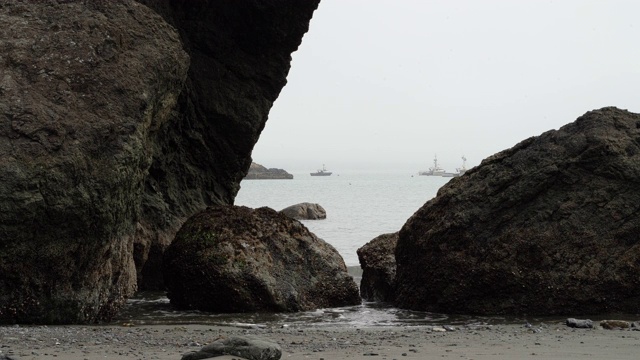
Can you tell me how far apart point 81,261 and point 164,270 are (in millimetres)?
2807

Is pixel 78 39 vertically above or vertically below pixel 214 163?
above

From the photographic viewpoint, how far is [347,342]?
28.0 feet

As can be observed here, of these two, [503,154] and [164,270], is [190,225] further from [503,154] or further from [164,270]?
[503,154]

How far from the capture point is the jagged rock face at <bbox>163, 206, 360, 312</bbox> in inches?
486

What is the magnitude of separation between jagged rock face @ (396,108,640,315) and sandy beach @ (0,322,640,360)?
1322mm

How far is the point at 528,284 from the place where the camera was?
11906mm

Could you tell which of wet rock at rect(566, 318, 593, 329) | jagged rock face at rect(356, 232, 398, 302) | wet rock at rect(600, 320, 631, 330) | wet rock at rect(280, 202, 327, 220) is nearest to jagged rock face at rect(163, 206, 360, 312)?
jagged rock face at rect(356, 232, 398, 302)

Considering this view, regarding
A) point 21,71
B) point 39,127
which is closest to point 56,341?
point 39,127

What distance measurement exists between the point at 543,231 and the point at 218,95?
848 centimetres

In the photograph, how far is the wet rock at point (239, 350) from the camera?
6520 mm

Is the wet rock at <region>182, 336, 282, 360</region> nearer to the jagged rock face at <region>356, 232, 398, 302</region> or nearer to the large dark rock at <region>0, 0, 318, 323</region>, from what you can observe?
the large dark rock at <region>0, 0, 318, 323</region>

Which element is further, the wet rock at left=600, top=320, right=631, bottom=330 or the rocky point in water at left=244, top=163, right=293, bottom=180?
the rocky point in water at left=244, top=163, right=293, bottom=180

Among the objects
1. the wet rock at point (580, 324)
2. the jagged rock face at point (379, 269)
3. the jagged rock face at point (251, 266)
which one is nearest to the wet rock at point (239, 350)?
the wet rock at point (580, 324)

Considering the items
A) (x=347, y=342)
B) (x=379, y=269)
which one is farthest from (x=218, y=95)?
(x=347, y=342)
